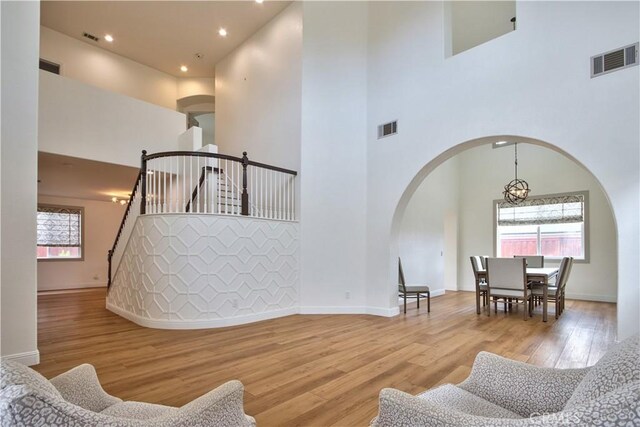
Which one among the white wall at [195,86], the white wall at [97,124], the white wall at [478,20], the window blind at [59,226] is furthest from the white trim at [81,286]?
the white wall at [478,20]

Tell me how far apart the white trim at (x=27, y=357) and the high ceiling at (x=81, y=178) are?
4169 millimetres

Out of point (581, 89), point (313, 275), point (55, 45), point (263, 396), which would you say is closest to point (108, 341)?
point (263, 396)

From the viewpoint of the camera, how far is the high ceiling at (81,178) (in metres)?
6.45

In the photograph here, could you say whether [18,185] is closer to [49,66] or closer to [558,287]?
[49,66]

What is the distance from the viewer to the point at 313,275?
565cm

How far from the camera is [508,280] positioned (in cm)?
539

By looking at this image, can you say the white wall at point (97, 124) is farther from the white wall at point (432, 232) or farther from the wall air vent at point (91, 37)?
the white wall at point (432, 232)

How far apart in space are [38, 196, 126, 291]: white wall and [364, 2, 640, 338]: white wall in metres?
8.39

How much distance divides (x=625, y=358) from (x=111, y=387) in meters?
3.30

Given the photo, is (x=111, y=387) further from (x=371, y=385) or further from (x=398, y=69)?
(x=398, y=69)

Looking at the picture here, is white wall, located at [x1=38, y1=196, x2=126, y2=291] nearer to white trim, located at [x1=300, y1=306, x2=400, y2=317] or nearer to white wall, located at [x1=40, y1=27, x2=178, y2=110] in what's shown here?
white wall, located at [x1=40, y1=27, x2=178, y2=110]

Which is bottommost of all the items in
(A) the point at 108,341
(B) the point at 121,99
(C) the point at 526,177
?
(A) the point at 108,341

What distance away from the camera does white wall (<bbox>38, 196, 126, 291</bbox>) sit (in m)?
8.81

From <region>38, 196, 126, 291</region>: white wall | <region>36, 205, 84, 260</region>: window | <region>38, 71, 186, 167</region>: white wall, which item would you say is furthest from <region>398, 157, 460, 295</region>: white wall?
<region>36, 205, 84, 260</region>: window
